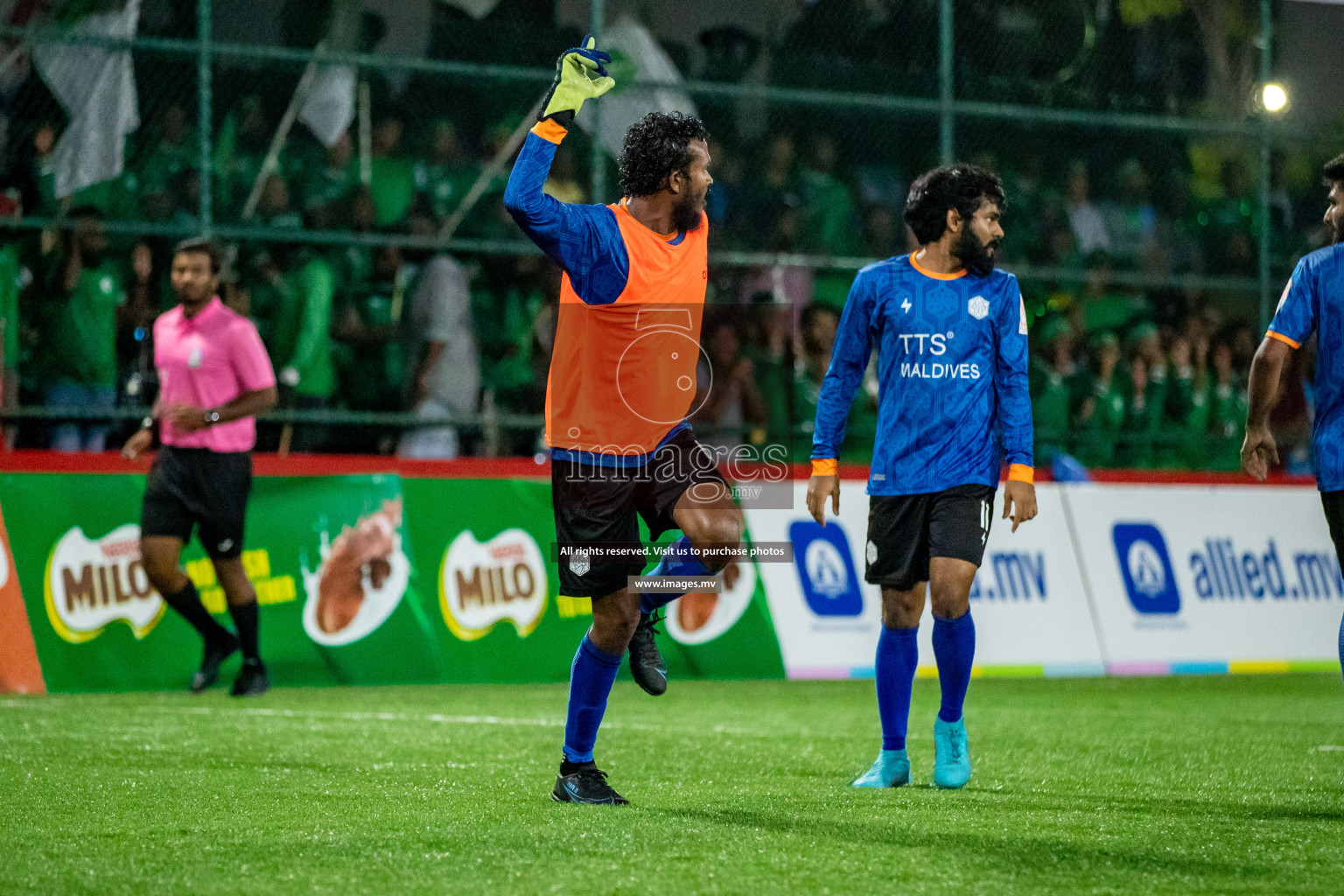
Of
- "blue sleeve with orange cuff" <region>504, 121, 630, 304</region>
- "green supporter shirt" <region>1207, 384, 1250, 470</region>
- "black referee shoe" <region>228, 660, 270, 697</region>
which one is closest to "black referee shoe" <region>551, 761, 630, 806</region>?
"blue sleeve with orange cuff" <region>504, 121, 630, 304</region>

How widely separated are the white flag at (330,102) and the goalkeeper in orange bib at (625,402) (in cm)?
721

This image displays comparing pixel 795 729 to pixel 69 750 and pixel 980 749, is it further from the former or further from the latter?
pixel 69 750

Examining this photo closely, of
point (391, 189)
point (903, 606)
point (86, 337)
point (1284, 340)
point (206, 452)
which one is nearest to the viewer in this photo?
point (1284, 340)

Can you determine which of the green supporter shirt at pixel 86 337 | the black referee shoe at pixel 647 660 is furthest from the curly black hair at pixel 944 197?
the green supporter shirt at pixel 86 337

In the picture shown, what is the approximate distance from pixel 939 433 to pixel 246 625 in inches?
185

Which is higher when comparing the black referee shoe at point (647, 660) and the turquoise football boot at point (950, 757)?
the black referee shoe at point (647, 660)

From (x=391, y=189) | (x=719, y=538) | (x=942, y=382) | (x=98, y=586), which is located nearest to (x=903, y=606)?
(x=942, y=382)

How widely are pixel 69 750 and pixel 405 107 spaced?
682cm

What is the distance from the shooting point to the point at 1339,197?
18.0 feet

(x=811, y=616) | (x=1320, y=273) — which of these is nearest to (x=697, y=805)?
(x=1320, y=273)

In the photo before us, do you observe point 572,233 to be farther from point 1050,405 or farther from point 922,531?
point 1050,405

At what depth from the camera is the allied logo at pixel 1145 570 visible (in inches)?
435

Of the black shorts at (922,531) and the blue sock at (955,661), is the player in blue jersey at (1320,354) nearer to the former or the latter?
the black shorts at (922,531)

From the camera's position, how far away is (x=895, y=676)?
586cm
